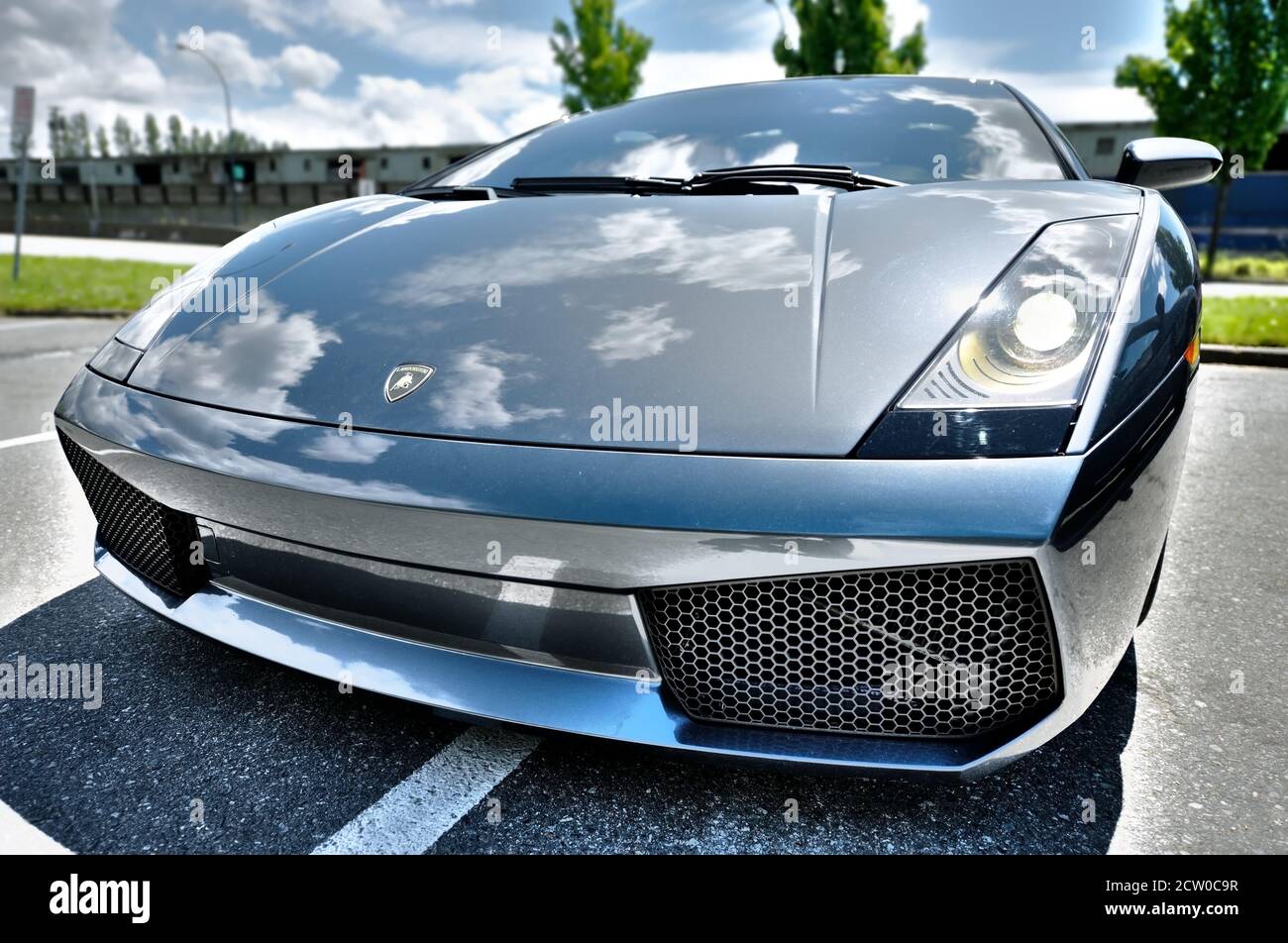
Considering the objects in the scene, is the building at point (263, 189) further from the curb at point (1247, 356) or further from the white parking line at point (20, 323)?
the curb at point (1247, 356)

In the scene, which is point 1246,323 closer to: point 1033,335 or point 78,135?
point 1033,335

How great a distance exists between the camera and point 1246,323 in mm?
6715

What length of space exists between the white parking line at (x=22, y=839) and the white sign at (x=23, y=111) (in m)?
9.75

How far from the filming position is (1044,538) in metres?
1.01

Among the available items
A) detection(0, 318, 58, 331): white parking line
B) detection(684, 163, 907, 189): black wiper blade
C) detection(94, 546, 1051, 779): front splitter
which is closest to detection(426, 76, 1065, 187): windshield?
detection(684, 163, 907, 189): black wiper blade

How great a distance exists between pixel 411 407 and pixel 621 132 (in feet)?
4.26

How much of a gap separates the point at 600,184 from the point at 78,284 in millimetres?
10093

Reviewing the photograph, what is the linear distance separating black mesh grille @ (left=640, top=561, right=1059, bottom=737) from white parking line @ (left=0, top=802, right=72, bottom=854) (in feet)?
2.90

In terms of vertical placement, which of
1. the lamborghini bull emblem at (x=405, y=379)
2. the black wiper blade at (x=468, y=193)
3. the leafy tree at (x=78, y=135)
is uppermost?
the leafy tree at (x=78, y=135)

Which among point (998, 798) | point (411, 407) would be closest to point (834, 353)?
point (411, 407)

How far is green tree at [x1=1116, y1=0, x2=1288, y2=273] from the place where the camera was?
14.2 metres

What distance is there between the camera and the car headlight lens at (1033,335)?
1.12 meters

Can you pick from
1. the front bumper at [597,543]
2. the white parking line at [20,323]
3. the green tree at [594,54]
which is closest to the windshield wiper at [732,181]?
the front bumper at [597,543]
